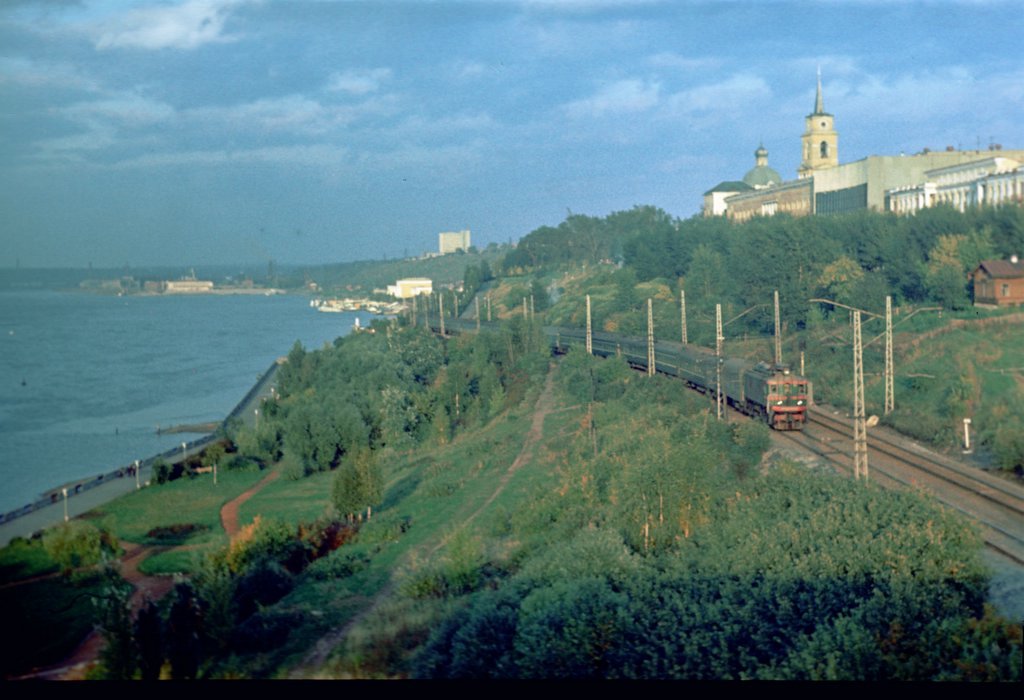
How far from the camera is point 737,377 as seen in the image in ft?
60.4

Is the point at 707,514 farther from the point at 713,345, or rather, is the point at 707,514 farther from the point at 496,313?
the point at 496,313

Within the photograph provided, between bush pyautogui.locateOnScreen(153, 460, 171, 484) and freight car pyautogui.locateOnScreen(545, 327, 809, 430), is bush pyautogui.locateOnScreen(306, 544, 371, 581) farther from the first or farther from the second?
freight car pyautogui.locateOnScreen(545, 327, 809, 430)

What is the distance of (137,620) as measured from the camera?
6.49 m

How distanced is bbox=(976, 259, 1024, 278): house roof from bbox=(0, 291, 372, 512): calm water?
65.2ft

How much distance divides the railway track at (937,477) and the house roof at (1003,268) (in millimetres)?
9412

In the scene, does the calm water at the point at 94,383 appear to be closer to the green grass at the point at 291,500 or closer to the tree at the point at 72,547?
the green grass at the point at 291,500

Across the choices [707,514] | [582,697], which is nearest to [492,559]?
[707,514]

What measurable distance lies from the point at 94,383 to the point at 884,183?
107ft

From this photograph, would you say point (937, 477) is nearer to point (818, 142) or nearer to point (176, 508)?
point (176, 508)

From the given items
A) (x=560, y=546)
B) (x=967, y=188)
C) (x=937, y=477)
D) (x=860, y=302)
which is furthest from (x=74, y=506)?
(x=967, y=188)

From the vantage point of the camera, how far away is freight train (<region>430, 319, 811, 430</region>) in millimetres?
16047

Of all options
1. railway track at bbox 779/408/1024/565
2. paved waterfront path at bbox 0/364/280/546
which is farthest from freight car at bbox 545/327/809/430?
paved waterfront path at bbox 0/364/280/546

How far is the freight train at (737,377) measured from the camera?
632 inches

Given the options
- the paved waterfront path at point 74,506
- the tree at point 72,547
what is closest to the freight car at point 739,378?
the tree at point 72,547
